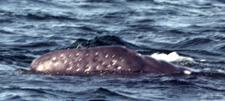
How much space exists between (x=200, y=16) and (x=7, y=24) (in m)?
7.31

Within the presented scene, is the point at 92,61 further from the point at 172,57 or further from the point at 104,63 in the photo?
the point at 172,57

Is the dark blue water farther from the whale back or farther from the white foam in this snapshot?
the white foam

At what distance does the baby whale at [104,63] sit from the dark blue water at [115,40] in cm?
25

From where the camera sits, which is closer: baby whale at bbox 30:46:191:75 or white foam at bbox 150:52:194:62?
baby whale at bbox 30:46:191:75

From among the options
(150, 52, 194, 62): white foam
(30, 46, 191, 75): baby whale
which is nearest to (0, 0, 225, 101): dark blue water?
Answer: (30, 46, 191, 75): baby whale

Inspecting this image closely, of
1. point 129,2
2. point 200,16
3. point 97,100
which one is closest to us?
point 97,100

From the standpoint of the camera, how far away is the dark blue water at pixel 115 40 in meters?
8.61

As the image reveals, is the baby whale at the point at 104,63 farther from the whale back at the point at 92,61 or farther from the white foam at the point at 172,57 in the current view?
the white foam at the point at 172,57

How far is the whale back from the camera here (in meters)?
9.57

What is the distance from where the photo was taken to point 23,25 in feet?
60.2

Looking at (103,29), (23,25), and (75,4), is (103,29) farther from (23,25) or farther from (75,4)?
(75,4)

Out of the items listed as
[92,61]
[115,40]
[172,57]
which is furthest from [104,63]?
[115,40]

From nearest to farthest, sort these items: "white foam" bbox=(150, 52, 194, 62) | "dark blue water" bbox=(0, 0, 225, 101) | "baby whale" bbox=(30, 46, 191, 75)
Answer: "dark blue water" bbox=(0, 0, 225, 101) → "baby whale" bbox=(30, 46, 191, 75) → "white foam" bbox=(150, 52, 194, 62)

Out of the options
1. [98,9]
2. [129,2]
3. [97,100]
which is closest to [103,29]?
[98,9]
